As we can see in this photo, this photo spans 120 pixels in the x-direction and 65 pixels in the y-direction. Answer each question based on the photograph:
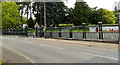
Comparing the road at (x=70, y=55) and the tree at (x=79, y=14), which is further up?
the tree at (x=79, y=14)

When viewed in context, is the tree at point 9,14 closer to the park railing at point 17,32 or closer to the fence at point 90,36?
the park railing at point 17,32

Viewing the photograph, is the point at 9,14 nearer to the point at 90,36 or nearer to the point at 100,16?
the point at 100,16

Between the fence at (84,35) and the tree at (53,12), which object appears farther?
the tree at (53,12)

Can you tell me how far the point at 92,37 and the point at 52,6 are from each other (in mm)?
31808

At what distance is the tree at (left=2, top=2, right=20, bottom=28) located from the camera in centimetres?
6031

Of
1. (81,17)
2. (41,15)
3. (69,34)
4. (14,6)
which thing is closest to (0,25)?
(14,6)

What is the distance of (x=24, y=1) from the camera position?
2456 inches

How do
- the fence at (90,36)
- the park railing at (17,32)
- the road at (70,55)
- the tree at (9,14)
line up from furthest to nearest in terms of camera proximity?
1. the tree at (9,14)
2. the park railing at (17,32)
3. the fence at (90,36)
4. the road at (70,55)

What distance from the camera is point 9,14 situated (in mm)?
60531

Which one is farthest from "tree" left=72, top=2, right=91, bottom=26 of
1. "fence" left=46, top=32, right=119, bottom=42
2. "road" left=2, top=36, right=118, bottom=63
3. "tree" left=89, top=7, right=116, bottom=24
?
"road" left=2, top=36, right=118, bottom=63

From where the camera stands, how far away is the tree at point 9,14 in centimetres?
6031

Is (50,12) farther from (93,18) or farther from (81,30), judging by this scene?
(81,30)

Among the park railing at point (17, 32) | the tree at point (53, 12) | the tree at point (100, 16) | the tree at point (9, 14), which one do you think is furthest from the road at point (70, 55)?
the tree at point (100, 16)

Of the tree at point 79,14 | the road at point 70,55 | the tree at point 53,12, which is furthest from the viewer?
the tree at point 79,14
